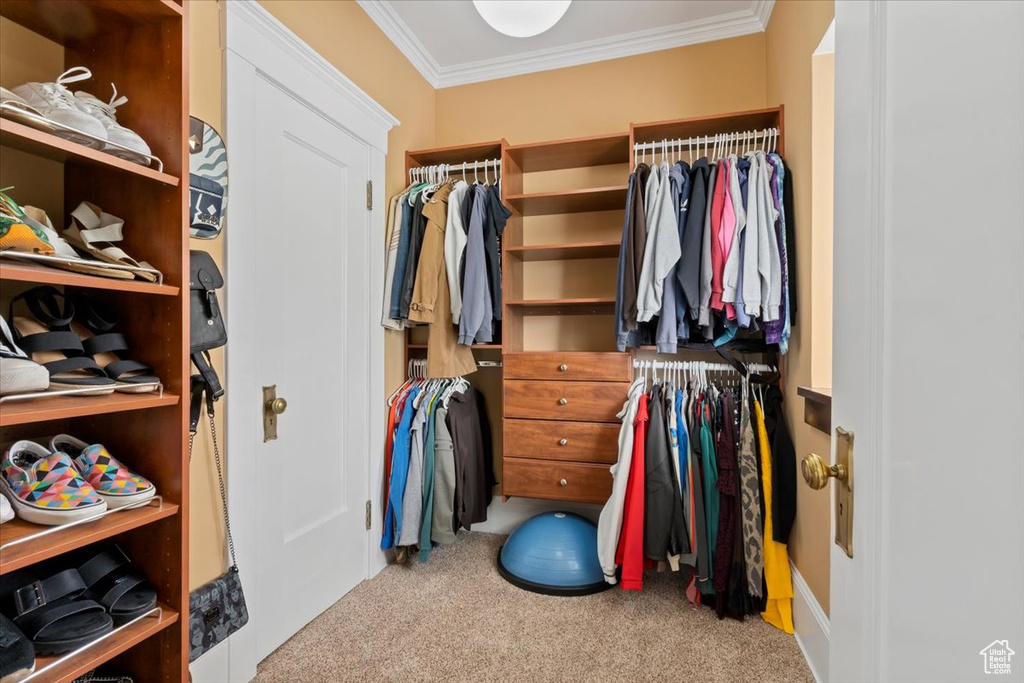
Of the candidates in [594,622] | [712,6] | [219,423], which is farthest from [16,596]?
[712,6]

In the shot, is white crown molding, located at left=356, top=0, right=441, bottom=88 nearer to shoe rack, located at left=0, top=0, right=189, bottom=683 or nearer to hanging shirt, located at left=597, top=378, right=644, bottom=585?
shoe rack, located at left=0, top=0, right=189, bottom=683

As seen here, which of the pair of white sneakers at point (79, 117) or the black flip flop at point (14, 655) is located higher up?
the pair of white sneakers at point (79, 117)

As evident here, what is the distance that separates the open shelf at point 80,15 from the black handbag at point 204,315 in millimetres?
537

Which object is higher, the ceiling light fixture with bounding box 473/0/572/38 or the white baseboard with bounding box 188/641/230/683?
the ceiling light fixture with bounding box 473/0/572/38

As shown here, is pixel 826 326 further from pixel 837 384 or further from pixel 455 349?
Result: pixel 455 349

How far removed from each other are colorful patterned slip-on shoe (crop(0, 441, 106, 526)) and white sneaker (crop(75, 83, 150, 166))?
63 cm

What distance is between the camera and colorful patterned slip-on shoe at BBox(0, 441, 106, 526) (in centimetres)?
84

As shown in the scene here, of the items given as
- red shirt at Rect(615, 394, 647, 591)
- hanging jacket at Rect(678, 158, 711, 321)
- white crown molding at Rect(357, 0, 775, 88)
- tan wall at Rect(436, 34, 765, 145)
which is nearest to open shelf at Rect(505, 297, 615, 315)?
hanging jacket at Rect(678, 158, 711, 321)

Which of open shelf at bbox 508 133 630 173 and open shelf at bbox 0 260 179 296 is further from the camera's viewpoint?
open shelf at bbox 508 133 630 173

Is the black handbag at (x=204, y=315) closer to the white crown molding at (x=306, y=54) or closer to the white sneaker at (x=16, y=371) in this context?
the white sneaker at (x=16, y=371)

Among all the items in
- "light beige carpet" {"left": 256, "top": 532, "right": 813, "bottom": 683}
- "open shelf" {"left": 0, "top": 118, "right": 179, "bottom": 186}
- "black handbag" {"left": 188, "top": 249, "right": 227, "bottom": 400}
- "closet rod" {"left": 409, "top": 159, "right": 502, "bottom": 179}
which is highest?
"closet rod" {"left": 409, "top": 159, "right": 502, "bottom": 179}

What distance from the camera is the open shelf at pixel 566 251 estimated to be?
88.0 inches

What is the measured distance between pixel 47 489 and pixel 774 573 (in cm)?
225

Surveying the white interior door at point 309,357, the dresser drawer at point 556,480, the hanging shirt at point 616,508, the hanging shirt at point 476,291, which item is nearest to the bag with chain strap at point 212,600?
the white interior door at point 309,357
